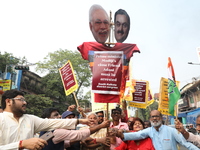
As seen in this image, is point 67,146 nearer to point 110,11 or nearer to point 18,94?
point 18,94

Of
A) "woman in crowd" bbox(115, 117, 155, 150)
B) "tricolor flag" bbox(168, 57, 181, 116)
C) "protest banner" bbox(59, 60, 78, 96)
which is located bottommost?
"woman in crowd" bbox(115, 117, 155, 150)

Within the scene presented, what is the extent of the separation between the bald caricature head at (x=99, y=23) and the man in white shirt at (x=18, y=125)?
2612mm

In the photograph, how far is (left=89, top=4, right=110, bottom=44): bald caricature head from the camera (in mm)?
4777

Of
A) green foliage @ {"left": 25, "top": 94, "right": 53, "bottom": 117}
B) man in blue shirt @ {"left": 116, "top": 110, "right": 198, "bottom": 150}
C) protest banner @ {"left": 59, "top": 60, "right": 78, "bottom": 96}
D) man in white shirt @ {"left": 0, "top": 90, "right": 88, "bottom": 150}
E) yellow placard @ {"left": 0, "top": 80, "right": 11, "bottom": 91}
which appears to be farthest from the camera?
green foliage @ {"left": 25, "top": 94, "right": 53, "bottom": 117}

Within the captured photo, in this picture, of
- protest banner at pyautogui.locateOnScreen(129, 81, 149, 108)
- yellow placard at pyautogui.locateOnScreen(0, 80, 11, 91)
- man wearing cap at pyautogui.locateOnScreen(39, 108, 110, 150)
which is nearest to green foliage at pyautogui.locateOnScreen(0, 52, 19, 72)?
yellow placard at pyautogui.locateOnScreen(0, 80, 11, 91)

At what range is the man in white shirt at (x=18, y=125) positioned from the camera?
2.03m

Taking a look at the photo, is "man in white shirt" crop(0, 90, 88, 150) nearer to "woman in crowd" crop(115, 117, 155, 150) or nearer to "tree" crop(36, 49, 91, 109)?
"woman in crowd" crop(115, 117, 155, 150)

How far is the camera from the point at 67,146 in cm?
→ 328

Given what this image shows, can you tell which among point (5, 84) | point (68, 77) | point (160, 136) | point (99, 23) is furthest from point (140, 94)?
point (5, 84)

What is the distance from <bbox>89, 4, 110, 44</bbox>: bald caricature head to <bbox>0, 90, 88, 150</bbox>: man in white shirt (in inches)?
103

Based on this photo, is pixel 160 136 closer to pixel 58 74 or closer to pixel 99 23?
pixel 99 23

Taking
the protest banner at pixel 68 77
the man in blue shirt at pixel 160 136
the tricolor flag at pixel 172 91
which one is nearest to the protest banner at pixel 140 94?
the protest banner at pixel 68 77

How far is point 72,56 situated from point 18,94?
25652 mm

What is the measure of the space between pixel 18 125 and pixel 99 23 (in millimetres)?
3183
